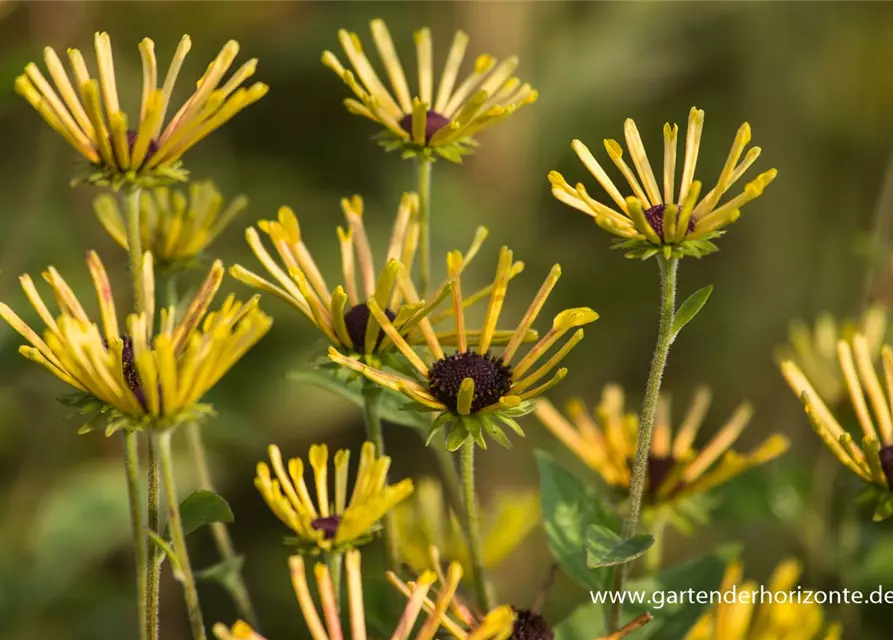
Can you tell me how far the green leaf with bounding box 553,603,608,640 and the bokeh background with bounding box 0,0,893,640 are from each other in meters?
0.50

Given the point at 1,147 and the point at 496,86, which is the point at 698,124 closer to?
the point at 496,86

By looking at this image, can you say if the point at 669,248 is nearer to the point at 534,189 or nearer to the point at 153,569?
the point at 153,569

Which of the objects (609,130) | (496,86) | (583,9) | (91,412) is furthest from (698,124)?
(583,9)

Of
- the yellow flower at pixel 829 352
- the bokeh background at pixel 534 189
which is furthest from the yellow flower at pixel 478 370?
the bokeh background at pixel 534 189

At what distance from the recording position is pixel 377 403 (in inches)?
19.5

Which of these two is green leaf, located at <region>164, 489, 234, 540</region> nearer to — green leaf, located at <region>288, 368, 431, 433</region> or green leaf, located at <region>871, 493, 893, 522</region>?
green leaf, located at <region>288, 368, 431, 433</region>

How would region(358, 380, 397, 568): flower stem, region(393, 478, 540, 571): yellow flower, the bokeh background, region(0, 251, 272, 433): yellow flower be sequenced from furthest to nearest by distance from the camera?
the bokeh background → region(393, 478, 540, 571): yellow flower → region(358, 380, 397, 568): flower stem → region(0, 251, 272, 433): yellow flower

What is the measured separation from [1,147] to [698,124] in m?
1.17

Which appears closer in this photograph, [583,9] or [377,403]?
[377,403]

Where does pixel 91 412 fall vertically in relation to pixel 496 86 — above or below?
below

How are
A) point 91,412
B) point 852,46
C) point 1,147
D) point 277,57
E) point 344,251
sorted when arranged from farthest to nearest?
1. point 852,46
2. point 277,57
3. point 1,147
4. point 344,251
5. point 91,412

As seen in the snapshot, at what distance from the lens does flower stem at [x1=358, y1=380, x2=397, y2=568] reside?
0.48m

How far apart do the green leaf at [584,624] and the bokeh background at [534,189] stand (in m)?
0.50

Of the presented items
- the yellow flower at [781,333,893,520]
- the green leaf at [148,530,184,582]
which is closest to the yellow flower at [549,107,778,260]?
the yellow flower at [781,333,893,520]
